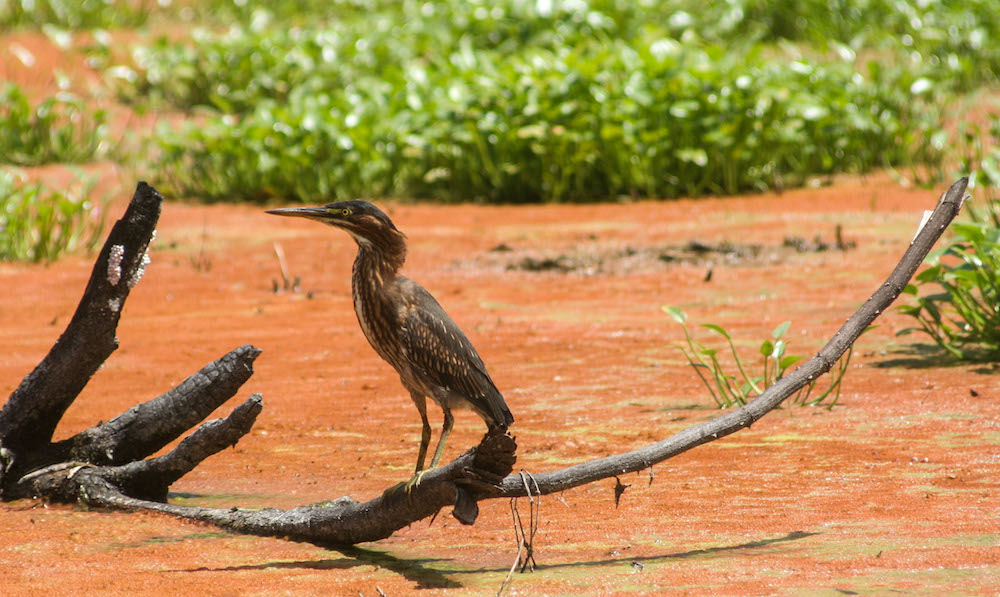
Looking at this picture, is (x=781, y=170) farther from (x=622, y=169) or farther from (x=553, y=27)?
(x=553, y=27)

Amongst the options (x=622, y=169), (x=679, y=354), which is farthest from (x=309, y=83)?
(x=679, y=354)

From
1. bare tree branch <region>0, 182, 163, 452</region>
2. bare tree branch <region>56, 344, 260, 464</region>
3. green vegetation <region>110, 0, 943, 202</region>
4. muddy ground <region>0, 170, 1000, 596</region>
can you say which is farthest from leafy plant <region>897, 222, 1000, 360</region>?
green vegetation <region>110, 0, 943, 202</region>

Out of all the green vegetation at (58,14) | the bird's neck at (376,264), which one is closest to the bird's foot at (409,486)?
the bird's neck at (376,264)

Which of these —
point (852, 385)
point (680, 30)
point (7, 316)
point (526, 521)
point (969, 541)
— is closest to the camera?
point (969, 541)

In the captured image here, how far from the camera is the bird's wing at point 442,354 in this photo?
169 inches

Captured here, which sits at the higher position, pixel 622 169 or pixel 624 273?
pixel 622 169

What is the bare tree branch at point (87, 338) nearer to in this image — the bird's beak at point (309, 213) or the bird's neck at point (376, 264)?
the bird's beak at point (309, 213)

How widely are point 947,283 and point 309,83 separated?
9.93 meters

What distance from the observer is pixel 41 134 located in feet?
43.4

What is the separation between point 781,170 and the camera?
12781 mm

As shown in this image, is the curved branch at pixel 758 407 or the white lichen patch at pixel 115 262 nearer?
the curved branch at pixel 758 407

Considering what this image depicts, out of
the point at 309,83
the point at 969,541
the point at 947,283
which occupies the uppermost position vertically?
the point at 309,83

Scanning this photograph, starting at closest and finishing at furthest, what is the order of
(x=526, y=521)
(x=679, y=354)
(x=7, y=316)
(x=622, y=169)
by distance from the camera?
(x=526, y=521)
(x=679, y=354)
(x=7, y=316)
(x=622, y=169)

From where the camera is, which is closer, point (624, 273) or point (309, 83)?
point (624, 273)
